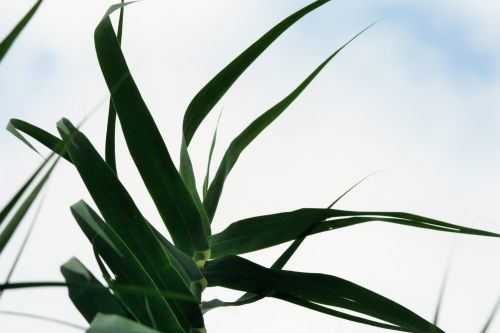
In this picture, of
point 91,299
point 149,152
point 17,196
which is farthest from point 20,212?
point 149,152

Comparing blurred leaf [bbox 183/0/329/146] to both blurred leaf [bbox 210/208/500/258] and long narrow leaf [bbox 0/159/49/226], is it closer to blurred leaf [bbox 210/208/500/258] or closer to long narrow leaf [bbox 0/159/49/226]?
blurred leaf [bbox 210/208/500/258]

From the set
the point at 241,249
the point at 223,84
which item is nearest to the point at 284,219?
the point at 241,249

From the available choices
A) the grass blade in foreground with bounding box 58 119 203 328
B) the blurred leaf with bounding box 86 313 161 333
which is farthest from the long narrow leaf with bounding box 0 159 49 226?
the grass blade in foreground with bounding box 58 119 203 328

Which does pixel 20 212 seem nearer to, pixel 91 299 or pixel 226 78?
pixel 91 299

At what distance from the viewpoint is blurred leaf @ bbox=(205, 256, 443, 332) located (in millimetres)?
821

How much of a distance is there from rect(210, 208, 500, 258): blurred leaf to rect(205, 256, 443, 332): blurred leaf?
0.14ft

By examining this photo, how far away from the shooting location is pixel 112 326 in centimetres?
53

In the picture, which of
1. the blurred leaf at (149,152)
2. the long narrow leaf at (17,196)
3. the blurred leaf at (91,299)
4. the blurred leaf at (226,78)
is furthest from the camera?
the blurred leaf at (226,78)

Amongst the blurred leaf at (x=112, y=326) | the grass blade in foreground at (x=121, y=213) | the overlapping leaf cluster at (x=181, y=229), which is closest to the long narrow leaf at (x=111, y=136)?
the overlapping leaf cluster at (x=181, y=229)

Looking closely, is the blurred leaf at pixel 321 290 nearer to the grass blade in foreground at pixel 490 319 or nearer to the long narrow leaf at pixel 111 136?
the long narrow leaf at pixel 111 136

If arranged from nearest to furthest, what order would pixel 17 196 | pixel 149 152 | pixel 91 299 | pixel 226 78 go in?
pixel 17 196
pixel 91 299
pixel 149 152
pixel 226 78

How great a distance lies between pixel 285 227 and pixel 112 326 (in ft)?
1.21

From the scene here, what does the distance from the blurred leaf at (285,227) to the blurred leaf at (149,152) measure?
1.6 inches

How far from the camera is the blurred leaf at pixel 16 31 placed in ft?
1.49
